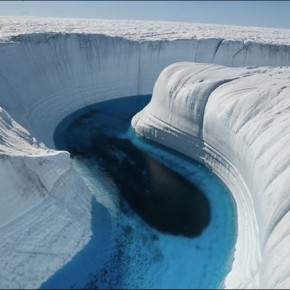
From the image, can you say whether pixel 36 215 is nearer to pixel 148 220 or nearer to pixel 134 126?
pixel 148 220

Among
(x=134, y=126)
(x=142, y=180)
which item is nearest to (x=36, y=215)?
(x=142, y=180)

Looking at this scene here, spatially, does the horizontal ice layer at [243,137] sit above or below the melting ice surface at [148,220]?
above

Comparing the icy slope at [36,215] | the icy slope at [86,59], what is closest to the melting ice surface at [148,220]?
the icy slope at [36,215]

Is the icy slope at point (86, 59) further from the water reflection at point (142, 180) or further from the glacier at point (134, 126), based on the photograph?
the water reflection at point (142, 180)

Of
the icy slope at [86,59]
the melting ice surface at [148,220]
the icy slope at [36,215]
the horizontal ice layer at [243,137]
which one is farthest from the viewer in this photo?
the icy slope at [86,59]

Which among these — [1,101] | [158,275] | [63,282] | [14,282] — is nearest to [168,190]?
[158,275]

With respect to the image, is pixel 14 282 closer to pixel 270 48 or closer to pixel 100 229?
pixel 100 229

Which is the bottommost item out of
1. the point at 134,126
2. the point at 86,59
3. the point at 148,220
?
the point at 134,126
